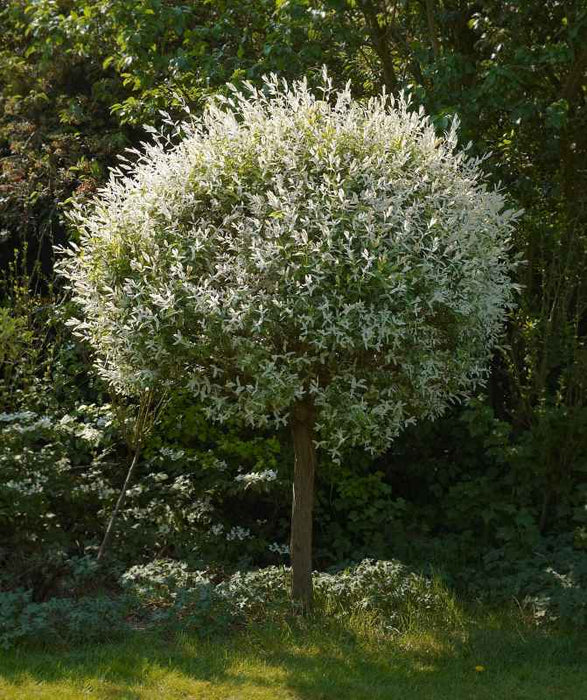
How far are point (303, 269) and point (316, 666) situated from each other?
2076mm

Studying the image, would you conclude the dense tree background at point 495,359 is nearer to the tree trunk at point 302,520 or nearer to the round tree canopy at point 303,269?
the tree trunk at point 302,520

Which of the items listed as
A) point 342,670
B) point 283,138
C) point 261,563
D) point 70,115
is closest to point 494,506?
point 261,563

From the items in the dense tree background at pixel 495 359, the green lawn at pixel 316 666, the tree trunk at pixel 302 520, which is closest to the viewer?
the green lawn at pixel 316 666

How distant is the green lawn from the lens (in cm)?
441

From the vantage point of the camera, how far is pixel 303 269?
4535 mm

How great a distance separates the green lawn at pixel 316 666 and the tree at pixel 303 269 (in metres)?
1.19

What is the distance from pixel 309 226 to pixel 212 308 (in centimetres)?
65

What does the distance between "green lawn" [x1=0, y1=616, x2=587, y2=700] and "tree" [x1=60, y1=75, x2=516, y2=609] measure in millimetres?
1195

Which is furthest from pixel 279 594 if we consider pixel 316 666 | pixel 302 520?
pixel 316 666

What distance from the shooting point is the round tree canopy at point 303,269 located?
4.57 m

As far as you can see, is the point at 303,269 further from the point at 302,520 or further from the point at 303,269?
the point at 302,520


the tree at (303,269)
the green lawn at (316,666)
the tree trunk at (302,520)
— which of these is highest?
the tree at (303,269)

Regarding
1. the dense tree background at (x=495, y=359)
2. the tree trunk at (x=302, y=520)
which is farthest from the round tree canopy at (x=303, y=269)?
the dense tree background at (x=495, y=359)

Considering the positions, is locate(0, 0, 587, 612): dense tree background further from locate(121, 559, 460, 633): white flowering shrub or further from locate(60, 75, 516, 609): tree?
locate(60, 75, 516, 609): tree
